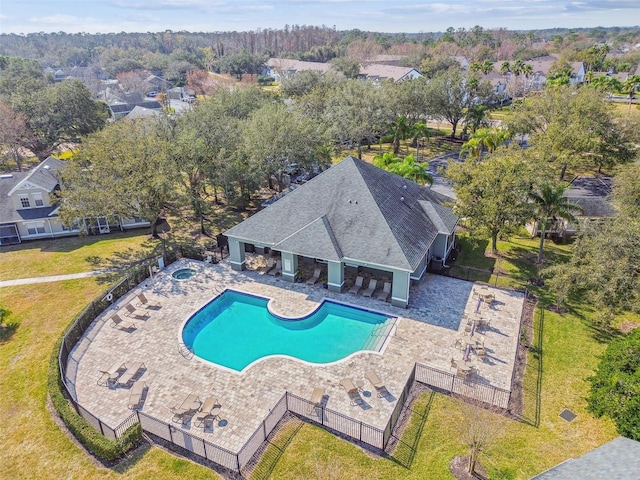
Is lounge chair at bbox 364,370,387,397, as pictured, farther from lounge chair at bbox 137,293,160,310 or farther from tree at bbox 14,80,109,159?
tree at bbox 14,80,109,159

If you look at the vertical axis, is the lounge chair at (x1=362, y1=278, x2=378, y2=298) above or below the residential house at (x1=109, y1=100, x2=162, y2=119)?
below

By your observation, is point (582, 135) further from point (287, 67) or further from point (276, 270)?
point (287, 67)

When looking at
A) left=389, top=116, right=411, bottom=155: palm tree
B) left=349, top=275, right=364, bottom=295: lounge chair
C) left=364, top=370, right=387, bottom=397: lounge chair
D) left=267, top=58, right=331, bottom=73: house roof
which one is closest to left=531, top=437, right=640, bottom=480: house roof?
left=364, top=370, right=387, bottom=397: lounge chair

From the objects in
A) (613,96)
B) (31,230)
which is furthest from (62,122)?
(613,96)

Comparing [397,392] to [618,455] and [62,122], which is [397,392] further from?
[62,122]

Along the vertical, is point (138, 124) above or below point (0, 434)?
above

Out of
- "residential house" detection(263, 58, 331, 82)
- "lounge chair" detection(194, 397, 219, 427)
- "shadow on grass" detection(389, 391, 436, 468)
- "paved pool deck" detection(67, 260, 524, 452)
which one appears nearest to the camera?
"shadow on grass" detection(389, 391, 436, 468)
